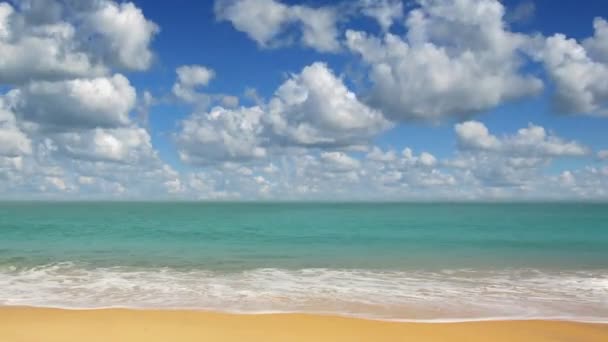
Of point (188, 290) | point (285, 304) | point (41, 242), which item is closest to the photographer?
point (285, 304)

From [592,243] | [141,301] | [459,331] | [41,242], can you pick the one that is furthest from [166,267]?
[592,243]

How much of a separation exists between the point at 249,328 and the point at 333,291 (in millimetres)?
4119

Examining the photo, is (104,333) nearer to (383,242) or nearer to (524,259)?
(524,259)

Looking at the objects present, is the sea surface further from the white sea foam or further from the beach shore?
the beach shore

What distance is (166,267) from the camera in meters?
16.5

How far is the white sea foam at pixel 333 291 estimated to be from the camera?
33.0 feet

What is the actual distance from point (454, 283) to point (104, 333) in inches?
371

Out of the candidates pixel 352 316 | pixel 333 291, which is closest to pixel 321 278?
pixel 333 291

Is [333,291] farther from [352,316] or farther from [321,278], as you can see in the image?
[352,316]

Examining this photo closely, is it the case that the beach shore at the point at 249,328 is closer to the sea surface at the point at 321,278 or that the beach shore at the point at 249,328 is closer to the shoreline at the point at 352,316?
the shoreline at the point at 352,316

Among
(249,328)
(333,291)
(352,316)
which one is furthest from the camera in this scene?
(333,291)

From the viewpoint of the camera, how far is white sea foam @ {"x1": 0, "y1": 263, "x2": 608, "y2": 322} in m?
10.1

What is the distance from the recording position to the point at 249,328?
837 cm

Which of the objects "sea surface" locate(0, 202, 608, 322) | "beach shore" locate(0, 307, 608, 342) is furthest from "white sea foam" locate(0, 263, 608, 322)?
"beach shore" locate(0, 307, 608, 342)
